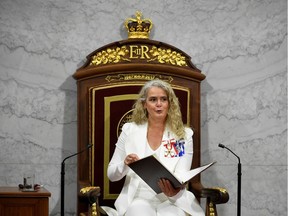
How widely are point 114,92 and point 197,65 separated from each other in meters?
0.93

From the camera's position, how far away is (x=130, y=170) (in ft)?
15.5

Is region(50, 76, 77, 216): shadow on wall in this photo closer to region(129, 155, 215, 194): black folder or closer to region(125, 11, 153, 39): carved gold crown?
region(125, 11, 153, 39): carved gold crown

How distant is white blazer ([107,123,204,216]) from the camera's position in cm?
450

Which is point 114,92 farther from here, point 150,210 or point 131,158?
point 150,210

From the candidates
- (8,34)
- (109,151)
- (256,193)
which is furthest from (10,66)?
(256,193)

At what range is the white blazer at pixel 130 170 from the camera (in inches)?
177

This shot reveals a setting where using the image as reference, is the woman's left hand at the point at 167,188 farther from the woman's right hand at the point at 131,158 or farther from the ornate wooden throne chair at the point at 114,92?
the ornate wooden throne chair at the point at 114,92

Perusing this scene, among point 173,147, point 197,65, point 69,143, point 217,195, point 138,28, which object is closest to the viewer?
point 217,195

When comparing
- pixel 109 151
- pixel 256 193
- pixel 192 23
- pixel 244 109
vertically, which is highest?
pixel 192 23

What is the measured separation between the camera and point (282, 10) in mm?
5840

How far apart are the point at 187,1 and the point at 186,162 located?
5.90 feet

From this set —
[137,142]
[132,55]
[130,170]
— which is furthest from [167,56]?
[130,170]

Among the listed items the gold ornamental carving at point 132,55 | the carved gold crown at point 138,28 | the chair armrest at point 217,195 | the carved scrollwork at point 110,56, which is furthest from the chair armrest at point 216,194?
the carved gold crown at point 138,28

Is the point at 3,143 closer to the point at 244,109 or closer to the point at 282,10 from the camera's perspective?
the point at 244,109
